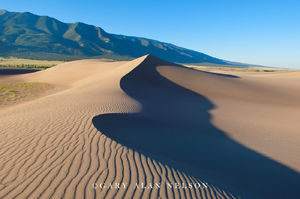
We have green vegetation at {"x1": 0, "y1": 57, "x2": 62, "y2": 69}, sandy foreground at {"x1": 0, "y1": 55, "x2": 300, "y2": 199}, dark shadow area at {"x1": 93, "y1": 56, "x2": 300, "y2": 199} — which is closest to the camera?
sandy foreground at {"x1": 0, "y1": 55, "x2": 300, "y2": 199}

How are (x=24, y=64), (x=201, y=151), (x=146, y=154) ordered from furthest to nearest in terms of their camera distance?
(x=24, y=64)
(x=201, y=151)
(x=146, y=154)

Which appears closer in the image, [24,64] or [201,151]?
[201,151]

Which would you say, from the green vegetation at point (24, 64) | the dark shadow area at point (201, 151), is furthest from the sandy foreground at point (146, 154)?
the green vegetation at point (24, 64)

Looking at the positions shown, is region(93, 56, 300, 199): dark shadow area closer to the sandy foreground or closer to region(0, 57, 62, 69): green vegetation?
the sandy foreground

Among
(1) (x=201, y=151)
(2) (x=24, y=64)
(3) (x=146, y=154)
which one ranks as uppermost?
(3) (x=146, y=154)

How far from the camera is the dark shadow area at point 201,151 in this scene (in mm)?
4715

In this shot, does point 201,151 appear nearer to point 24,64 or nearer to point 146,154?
point 146,154

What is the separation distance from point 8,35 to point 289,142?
233m

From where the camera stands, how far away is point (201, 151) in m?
6.37

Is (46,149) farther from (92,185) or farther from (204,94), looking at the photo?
(204,94)

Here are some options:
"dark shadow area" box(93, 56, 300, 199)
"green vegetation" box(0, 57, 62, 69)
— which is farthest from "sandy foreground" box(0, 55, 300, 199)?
"green vegetation" box(0, 57, 62, 69)

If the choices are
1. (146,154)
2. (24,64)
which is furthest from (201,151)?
(24,64)

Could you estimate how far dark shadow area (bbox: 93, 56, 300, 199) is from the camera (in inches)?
186

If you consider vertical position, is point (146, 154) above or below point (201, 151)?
above
